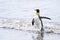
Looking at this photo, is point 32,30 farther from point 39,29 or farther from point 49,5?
point 49,5

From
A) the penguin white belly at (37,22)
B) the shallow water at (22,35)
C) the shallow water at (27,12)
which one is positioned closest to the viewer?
the shallow water at (22,35)

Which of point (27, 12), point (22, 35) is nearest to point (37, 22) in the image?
point (22, 35)

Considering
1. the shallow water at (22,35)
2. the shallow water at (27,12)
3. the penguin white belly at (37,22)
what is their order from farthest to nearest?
the penguin white belly at (37,22) → the shallow water at (27,12) → the shallow water at (22,35)

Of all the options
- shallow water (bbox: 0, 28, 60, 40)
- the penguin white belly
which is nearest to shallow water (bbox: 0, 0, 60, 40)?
shallow water (bbox: 0, 28, 60, 40)

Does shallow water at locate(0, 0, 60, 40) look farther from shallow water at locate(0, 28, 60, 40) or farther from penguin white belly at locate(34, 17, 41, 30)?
penguin white belly at locate(34, 17, 41, 30)

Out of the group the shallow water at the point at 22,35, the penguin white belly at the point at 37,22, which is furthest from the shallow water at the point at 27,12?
the penguin white belly at the point at 37,22

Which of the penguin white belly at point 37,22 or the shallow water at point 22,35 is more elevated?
the penguin white belly at point 37,22

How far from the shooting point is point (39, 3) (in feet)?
70.2

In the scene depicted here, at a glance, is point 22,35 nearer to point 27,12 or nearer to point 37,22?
point 37,22

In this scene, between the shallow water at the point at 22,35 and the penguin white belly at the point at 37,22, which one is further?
the penguin white belly at the point at 37,22

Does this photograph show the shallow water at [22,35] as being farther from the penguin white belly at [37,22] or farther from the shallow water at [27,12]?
the penguin white belly at [37,22]

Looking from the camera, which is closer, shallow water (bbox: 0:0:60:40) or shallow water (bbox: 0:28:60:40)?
shallow water (bbox: 0:28:60:40)

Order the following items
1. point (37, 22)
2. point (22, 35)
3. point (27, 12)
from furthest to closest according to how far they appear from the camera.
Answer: point (27, 12)
point (37, 22)
point (22, 35)

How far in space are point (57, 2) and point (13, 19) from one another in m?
6.29
